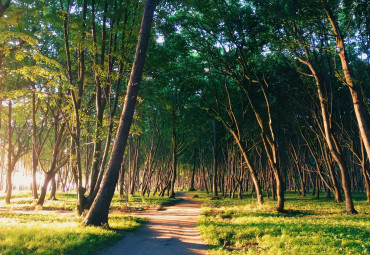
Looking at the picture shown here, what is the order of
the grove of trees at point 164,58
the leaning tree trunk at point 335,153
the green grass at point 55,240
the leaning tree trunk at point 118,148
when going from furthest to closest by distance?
the leaning tree trunk at point 335,153
the grove of trees at point 164,58
the leaning tree trunk at point 118,148
the green grass at point 55,240

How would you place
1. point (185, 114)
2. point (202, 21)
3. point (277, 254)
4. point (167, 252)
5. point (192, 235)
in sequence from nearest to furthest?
1. point (277, 254)
2. point (167, 252)
3. point (192, 235)
4. point (202, 21)
5. point (185, 114)

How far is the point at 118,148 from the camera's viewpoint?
32.6 feet

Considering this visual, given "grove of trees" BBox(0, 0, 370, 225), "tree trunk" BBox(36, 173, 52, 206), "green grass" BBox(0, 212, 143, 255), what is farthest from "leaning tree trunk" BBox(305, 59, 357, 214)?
"tree trunk" BBox(36, 173, 52, 206)

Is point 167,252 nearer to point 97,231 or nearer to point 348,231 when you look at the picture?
point 97,231

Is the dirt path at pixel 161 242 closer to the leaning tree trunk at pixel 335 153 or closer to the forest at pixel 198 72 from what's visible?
the forest at pixel 198 72

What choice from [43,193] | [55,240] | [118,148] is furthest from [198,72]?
[55,240]

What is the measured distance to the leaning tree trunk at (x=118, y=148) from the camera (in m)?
9.52

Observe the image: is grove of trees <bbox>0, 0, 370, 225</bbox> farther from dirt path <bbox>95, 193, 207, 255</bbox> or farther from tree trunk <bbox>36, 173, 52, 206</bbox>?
dirt path <bbox>95, 193, 207, 255</bbox>

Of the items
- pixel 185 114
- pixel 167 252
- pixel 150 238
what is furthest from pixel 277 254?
pixel 185 114

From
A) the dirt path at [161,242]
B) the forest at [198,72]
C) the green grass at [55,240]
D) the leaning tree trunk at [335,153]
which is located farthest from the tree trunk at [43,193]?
the leaning tree trunk at [335,153]

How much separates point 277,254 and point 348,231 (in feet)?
12.7

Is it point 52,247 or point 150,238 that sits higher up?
point 52,247

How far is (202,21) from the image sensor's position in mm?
16875

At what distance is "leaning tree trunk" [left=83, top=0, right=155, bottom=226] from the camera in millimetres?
9516
